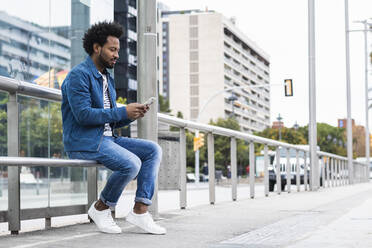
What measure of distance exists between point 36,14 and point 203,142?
281 centimetres

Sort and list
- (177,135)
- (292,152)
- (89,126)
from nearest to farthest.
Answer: (89,126) < (177,135) < (292,152)

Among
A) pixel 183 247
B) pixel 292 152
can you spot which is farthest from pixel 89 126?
pixel 292 152

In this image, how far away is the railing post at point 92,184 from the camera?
613 centimetres

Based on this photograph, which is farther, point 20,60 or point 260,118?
point 260,118

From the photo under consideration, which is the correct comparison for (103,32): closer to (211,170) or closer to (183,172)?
(183,172)

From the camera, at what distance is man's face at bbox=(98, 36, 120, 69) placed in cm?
505

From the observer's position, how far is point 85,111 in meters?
4.70

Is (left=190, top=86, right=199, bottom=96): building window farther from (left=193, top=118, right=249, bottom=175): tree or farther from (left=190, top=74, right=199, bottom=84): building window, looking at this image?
(left=193, top=118, right=249, bottom=175): tree

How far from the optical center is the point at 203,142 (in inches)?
387

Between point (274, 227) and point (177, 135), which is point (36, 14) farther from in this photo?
point (274, 227)

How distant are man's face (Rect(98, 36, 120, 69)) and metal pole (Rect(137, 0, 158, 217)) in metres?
1.17

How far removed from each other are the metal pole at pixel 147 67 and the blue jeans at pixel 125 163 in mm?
1033

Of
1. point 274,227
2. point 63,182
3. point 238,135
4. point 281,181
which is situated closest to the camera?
point 274,227

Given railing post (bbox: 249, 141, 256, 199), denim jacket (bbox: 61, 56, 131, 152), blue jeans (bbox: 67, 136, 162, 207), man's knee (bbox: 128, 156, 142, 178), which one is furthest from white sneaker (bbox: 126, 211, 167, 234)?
railing post (bbox: 249, 141, 256, 199)
